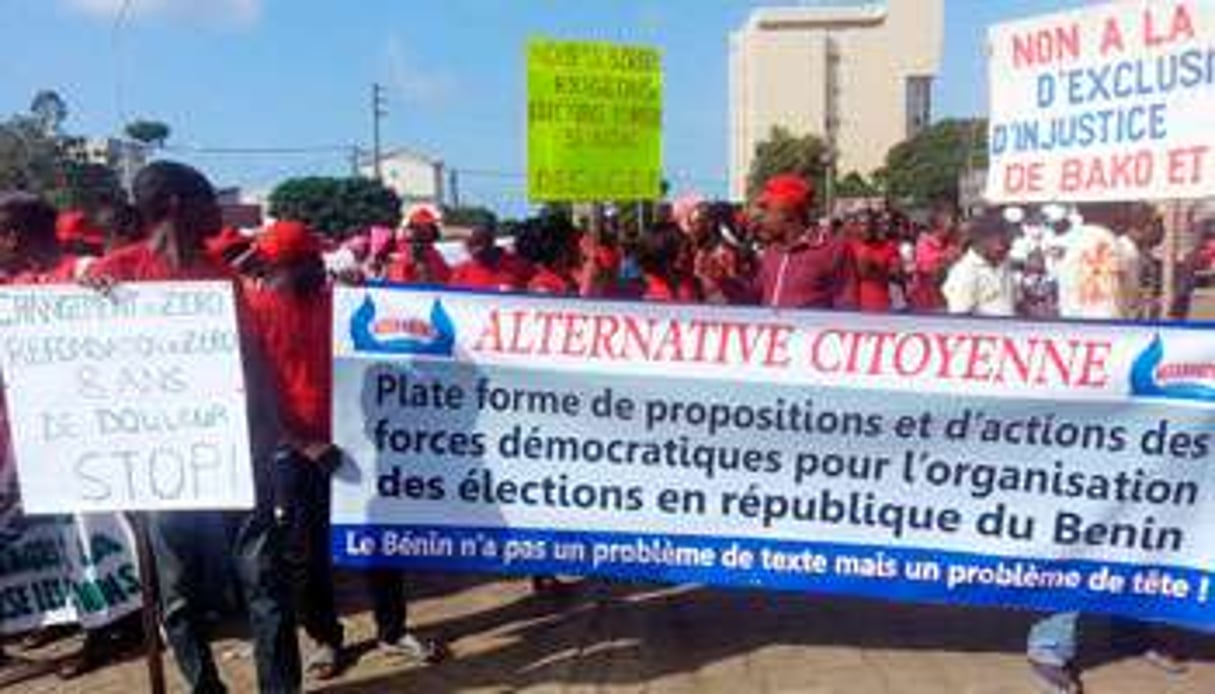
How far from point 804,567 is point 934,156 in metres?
97.1

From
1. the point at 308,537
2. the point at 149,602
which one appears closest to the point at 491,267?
A: the point at 308,537

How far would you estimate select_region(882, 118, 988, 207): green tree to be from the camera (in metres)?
93.8

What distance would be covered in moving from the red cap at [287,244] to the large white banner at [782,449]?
0.69 ft

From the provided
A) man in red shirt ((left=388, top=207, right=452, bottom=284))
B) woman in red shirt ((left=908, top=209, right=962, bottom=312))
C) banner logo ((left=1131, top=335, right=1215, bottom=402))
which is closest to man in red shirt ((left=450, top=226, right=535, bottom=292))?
man in red shirt ((left=388, top=207, right=452, bottom=284))

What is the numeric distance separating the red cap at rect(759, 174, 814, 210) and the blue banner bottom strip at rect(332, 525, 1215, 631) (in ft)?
4.66

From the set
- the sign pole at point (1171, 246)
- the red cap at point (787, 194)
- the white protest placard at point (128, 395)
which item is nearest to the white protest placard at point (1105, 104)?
the sign pole at point (1171, 246)

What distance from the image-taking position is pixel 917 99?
5773 inches

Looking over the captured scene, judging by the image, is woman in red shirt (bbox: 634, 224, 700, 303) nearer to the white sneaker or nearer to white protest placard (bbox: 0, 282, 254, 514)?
the white sneaker

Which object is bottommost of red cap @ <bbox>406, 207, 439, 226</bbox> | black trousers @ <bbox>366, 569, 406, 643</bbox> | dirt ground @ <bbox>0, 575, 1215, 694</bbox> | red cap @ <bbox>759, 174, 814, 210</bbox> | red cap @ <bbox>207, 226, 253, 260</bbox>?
dirt ground @ <bbox>0, 575, 1215, 694</bbox>

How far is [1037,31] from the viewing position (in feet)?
21.1

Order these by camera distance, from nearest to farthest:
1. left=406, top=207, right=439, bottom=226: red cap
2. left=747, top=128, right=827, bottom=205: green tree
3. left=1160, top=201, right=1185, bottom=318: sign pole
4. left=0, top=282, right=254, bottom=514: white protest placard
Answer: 1. left=0, top=282, right=254, bottom=514: white protest placard
2. left=1160, top=201, right=1185, bottom=318: sign pole
3. left=406, top=207, right=439, bottom=226: red cap
4. left=747, top=128, right=827, bottom=205: green tree

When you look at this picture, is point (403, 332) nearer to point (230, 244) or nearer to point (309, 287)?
point (309, 287)

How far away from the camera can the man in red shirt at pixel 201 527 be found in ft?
18.0

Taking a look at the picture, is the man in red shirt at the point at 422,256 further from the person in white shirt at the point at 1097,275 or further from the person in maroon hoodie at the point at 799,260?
the person in white shirt at the point at 1097,275
